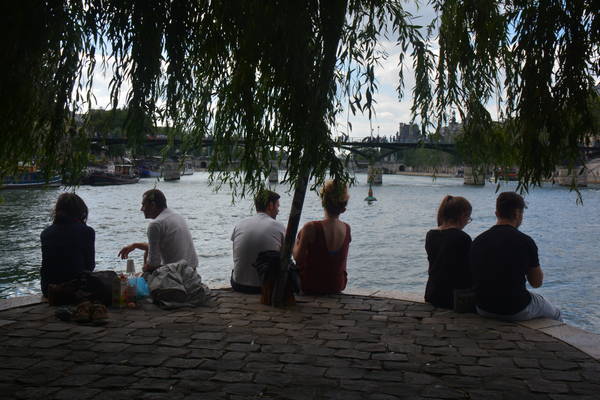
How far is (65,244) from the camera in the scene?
5.92 m

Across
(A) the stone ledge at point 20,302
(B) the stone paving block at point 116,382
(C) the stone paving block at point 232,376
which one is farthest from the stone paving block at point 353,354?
(A) the stone ledge at point 20,302

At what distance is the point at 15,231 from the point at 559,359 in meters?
24.2

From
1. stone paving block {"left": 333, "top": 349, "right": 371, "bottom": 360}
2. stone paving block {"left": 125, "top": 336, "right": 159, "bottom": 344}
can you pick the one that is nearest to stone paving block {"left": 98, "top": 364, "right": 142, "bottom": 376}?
stone paving block {"left": 125, "top": 336, "right": 159, "bottom": 344}

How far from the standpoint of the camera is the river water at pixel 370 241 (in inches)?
601

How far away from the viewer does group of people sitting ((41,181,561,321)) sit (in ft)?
17.4

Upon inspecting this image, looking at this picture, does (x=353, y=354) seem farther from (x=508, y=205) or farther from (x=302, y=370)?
(x=508, y=205)

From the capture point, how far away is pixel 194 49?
14.5 ft

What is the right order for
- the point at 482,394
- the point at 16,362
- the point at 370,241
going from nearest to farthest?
1. the point at 482,394
2. the point at 16,362
3. the point at 370,241

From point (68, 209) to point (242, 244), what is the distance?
164 cm

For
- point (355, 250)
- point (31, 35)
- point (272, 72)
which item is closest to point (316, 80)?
point (272, 72)

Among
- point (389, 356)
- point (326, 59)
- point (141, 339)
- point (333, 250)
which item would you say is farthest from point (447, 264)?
point (141, 339)

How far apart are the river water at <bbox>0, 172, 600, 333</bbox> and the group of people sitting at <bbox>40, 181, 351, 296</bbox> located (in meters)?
0.93

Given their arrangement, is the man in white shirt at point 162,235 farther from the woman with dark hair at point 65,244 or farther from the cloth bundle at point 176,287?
the woman with dark hair at point 65,244

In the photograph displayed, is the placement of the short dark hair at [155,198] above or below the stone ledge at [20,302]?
Result: above
